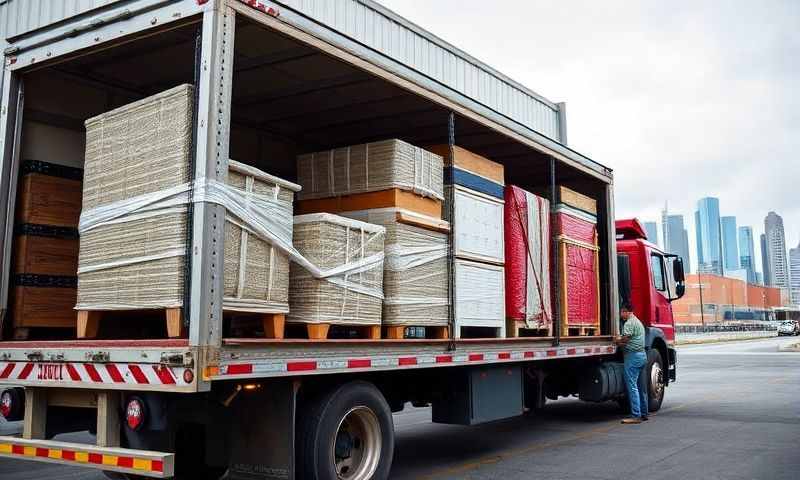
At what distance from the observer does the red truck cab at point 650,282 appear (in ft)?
37.5

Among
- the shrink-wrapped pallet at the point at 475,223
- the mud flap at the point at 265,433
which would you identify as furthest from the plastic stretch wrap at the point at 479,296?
the mud flap at the point at 265,433

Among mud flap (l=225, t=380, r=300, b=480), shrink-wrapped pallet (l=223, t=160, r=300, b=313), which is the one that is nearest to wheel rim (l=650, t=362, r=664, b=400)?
mud flap (l=225, t=380, r=300, b=480)

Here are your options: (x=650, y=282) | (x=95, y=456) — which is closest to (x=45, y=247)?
(x=95, y=456)

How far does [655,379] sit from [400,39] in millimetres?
8571

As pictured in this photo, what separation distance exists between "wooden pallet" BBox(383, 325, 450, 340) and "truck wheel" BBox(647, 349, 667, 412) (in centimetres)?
546

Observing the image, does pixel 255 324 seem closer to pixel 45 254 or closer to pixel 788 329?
pixel 45 254

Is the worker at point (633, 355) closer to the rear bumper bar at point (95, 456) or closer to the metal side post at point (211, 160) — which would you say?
the metal side post at point (211, 160)

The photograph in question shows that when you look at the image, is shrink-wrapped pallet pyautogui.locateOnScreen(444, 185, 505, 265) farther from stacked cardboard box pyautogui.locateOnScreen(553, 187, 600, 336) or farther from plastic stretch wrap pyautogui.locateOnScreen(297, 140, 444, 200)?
stacked cardboard box pyautogui.locateOnScreen(553, 187, 600, 336)

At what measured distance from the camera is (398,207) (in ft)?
20.5

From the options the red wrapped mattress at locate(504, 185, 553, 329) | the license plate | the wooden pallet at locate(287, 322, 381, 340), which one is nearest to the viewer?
the license plate

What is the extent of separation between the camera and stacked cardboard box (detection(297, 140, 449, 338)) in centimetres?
622

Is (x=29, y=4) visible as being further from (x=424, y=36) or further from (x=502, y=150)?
(x=424, y=36)

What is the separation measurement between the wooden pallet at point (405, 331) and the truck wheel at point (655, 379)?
17.9 feet

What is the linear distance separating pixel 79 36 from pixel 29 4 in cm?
609
